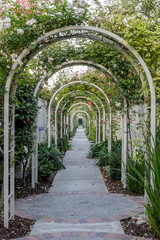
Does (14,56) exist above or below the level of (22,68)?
above

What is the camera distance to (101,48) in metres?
4.82

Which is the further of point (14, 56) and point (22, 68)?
point (22, 68)

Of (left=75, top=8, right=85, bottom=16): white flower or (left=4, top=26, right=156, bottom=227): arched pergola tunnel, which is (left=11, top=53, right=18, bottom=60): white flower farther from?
(left=75, top=8, right=85, bottom=16): white flower

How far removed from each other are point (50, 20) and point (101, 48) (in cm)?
174

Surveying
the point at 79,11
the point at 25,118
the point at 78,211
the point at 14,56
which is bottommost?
the point at 78,211

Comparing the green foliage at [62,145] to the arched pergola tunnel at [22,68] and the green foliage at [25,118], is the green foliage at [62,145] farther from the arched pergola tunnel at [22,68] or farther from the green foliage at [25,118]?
the arched pergola tunnel at [22,68]

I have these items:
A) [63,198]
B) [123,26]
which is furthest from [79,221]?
[123,26]

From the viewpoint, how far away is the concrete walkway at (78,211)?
2.92m

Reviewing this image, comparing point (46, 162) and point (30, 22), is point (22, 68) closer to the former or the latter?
point (30, 22)

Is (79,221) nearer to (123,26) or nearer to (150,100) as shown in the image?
(150,100)

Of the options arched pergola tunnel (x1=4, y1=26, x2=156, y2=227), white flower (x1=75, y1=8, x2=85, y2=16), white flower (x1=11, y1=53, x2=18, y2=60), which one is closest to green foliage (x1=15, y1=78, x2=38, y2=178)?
arched pergola tunnel (x1=4, y1=26, x2=156, y2=227)

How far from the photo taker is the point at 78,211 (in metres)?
3.72

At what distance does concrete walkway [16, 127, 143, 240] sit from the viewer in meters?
2.92

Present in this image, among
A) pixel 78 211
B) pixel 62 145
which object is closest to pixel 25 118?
pixel 78 211
